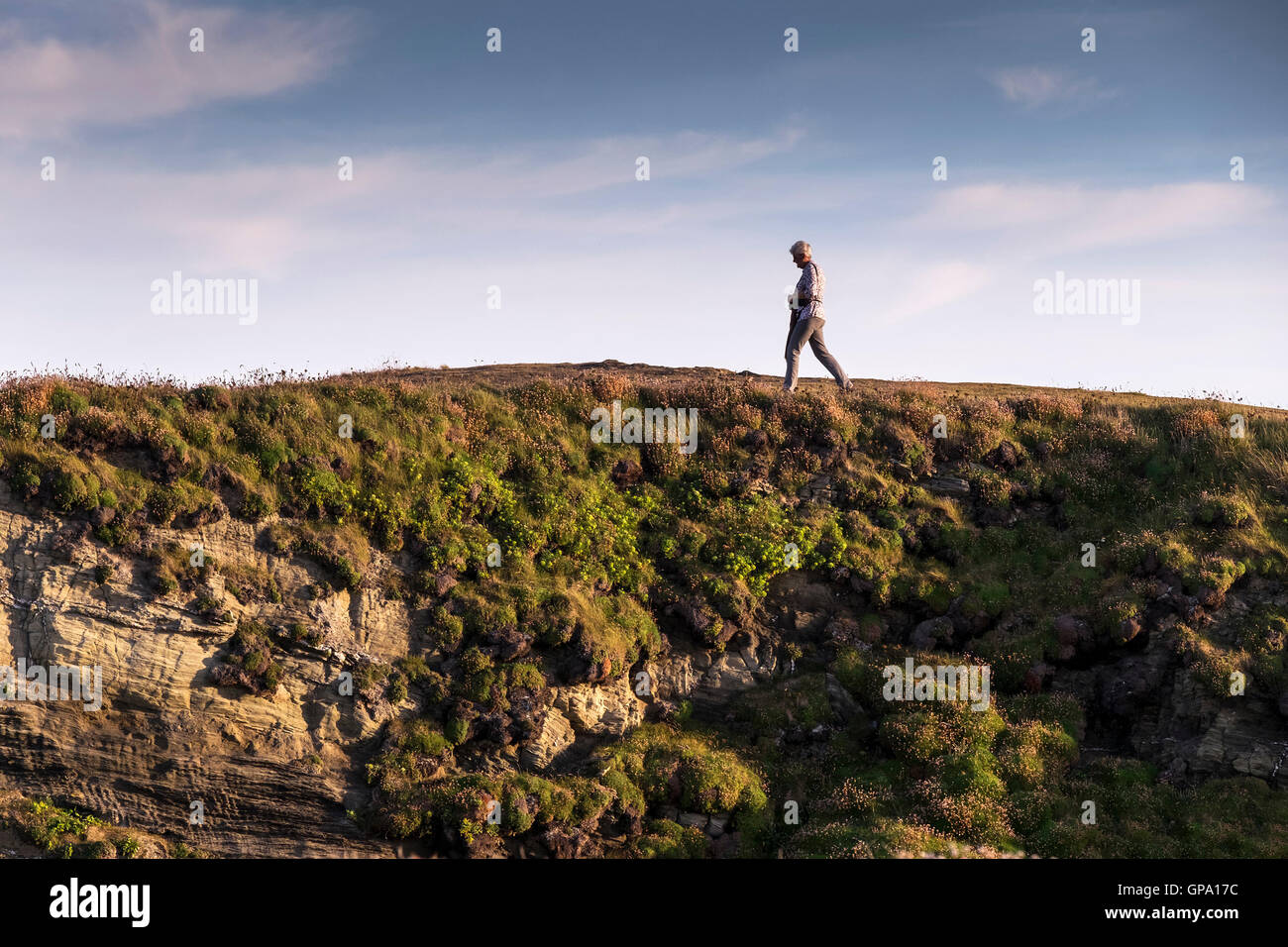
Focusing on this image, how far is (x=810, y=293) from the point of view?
26.2 metres

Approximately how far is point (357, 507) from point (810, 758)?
11.1 m

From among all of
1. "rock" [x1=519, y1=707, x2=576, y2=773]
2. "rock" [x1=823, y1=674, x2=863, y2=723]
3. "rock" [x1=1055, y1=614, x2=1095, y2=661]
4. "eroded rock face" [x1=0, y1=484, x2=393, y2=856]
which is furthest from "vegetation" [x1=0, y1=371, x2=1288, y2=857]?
"eroded rock face" [x1=0, y1=484, x2=393, y2=856]

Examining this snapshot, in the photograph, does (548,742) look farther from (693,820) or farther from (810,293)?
(810,293)

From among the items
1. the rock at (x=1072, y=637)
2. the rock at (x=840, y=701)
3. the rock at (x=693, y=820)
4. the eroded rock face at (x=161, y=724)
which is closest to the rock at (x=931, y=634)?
the rock at (x=840, y=701)

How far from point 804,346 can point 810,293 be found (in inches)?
57.8

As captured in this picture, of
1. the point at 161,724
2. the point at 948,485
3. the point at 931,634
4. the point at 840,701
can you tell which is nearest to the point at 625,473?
the point at 840,701

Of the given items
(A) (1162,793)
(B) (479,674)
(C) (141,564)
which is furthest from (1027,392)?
(C) (141,564)

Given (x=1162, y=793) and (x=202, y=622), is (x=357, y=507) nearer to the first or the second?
(x=202, y=622)

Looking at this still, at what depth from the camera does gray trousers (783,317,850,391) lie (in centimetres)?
2645

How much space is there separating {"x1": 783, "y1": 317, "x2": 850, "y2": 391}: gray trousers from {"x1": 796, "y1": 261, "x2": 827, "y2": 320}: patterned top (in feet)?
0.62

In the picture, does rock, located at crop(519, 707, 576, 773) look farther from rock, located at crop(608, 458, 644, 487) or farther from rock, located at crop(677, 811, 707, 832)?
rock, located at crop(608, 458, 644, 487)

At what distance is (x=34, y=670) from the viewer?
1725 cm

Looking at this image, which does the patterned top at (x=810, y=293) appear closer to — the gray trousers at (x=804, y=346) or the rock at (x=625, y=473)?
the gray trousers at (x=804, y=346)

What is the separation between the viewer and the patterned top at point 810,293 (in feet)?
86.0
